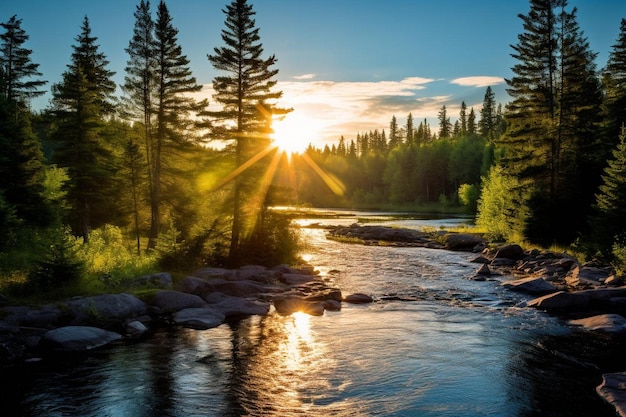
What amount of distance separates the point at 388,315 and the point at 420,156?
9604cm

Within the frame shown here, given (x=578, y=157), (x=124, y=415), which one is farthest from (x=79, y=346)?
(x=578, y=157)

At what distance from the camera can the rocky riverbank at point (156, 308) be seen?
43.4 feet

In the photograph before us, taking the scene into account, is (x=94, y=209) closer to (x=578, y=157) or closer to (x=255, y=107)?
(x=255, y=107)

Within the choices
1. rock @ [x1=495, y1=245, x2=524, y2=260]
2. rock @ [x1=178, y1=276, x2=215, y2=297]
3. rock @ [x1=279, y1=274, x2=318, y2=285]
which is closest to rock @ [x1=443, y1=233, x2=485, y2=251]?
rock @ [x1=495, y1=245, x2=524, y2=260]

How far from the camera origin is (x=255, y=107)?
27891 mm

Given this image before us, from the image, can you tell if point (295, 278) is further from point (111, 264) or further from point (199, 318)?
point (111, 264)

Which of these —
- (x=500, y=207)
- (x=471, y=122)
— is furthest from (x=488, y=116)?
(x=500, y=207)

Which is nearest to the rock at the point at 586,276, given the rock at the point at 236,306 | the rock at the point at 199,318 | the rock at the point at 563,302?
the rock at the point at 563,302

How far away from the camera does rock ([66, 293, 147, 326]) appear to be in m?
15.1

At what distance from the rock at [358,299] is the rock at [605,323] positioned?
760cm

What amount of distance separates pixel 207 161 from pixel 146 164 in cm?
787

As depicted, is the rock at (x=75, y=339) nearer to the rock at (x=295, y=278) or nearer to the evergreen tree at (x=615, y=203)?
the rock at (x=295, y=278)

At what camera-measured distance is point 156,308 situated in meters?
17.3

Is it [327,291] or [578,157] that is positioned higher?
[578,157]
